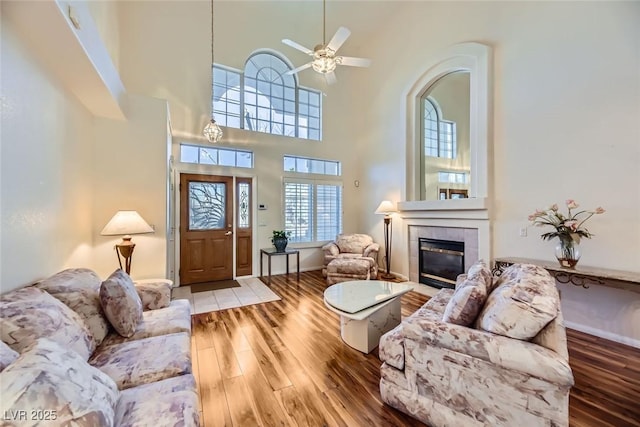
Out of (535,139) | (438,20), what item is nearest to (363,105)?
(438,20)

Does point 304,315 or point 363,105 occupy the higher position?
point 363,105

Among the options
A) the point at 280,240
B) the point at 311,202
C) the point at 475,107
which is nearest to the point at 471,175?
the point at 475,107

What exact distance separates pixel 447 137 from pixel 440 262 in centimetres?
298

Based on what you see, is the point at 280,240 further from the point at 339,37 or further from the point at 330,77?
the point at 339,37

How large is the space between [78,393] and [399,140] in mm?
5340

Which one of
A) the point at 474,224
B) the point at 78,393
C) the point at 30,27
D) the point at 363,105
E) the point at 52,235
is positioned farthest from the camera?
the point at 363,105

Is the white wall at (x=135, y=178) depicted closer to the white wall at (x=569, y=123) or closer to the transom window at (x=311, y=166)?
the transom window at (x=311, y=166)

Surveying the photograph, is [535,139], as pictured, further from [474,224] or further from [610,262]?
[610,262]

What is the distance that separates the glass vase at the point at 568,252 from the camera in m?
2.70

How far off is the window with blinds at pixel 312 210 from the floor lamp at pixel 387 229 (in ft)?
4.03

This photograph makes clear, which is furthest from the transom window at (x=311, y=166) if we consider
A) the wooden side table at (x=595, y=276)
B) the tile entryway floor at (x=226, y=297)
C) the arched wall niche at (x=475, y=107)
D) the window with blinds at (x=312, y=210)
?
the wooden side table at (x=595, y=276)

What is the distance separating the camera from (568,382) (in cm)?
122

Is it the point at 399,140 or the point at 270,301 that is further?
the point at 399,140

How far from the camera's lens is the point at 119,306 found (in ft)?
6.17
